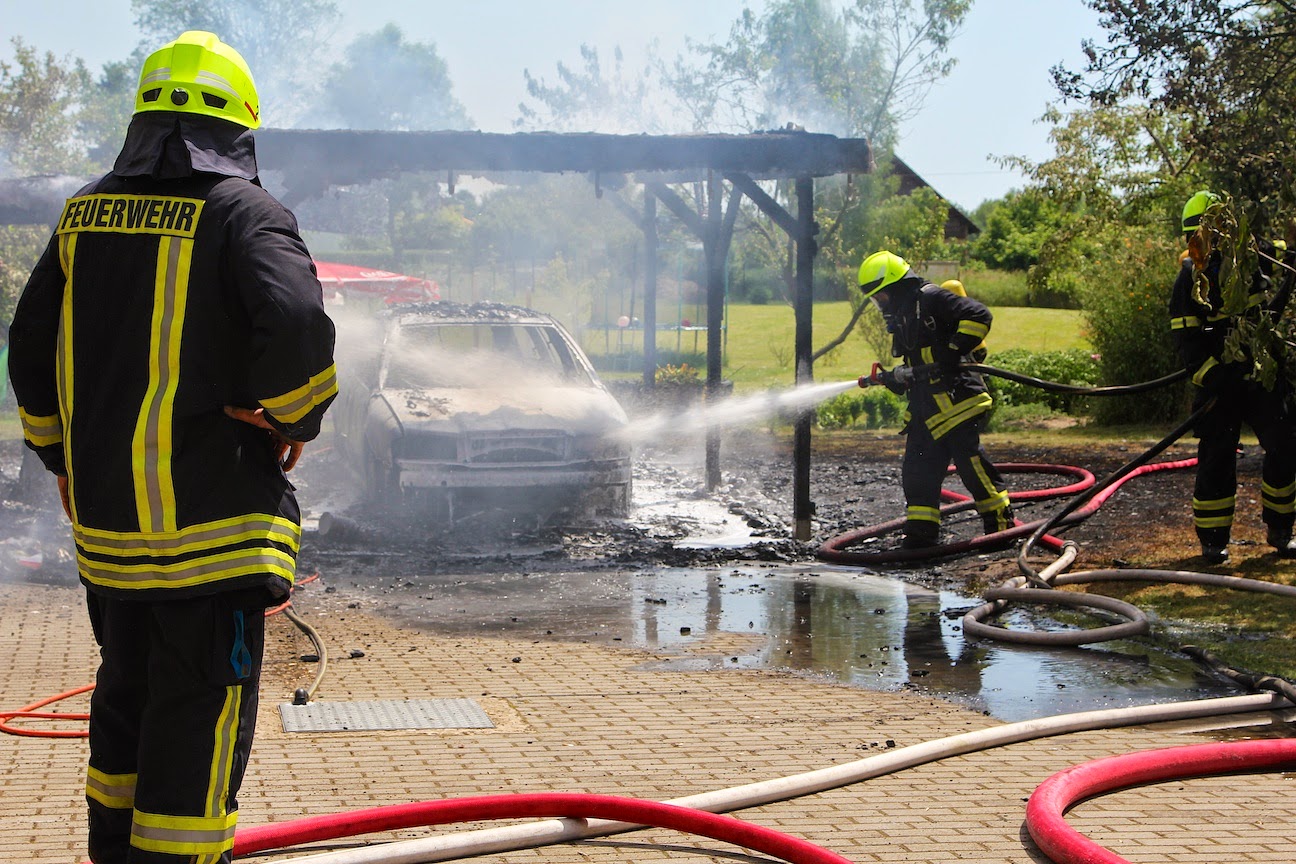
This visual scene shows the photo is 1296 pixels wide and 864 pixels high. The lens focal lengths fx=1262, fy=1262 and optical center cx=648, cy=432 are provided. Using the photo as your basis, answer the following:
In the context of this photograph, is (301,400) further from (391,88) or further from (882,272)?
(391,88)

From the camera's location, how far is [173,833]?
257 cm

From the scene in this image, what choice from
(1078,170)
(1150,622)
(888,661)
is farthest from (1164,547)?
(1078,170)

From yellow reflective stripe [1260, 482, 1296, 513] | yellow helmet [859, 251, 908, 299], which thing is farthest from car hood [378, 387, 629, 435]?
yellow reflective stripe [1260, 482, 1296, 513]

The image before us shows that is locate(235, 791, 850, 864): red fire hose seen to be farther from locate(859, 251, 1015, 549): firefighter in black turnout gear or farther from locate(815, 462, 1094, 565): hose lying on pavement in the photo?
locate(859, 251, 1015, 549): firefighter in black turnout gear

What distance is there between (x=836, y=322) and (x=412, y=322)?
26652 millimetres

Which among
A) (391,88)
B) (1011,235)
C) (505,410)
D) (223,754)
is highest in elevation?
(391,88)

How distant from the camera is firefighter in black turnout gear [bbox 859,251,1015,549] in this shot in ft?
27.6

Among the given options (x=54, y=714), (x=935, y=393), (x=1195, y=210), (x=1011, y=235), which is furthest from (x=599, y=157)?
(x=1011, y=235)

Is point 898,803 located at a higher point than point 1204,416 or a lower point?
lower

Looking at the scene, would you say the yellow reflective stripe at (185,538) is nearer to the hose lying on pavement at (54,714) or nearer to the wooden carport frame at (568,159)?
the hose lying on pavement at (54,714)

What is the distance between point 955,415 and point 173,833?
21.7ft

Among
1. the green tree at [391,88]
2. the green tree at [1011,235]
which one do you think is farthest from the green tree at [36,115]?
the green tree at [1011,235]

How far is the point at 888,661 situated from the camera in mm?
5906

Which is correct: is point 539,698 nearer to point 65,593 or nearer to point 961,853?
point 961,853
